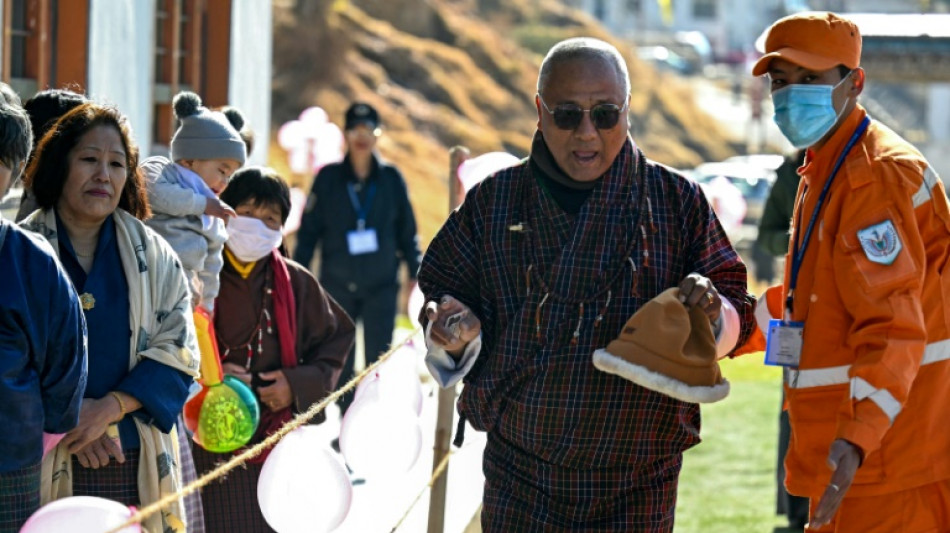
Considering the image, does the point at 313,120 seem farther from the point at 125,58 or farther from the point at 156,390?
the point at 156,390

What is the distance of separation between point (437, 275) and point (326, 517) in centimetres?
91

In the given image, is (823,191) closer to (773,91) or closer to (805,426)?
(773,91)

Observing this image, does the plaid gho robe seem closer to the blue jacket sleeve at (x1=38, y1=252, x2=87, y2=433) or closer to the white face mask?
the blue jacket sleeve at (x1=38, y1=252, x2=87, y2=433)

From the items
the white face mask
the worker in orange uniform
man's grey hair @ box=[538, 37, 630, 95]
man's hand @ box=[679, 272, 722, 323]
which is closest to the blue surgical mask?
the worker in orange uniform

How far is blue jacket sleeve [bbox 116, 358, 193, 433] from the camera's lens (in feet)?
13.6

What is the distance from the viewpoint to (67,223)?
4.21 m

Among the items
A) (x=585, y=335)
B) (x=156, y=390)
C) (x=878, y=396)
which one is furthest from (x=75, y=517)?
(x=878, y=396)

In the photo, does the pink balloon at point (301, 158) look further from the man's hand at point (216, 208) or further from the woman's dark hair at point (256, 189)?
the man's hand at point (216, 208)

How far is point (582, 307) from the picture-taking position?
4207 millimetres

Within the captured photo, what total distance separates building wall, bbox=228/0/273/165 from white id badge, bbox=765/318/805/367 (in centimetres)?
735

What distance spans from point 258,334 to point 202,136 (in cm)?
76

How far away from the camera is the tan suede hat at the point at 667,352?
399cm

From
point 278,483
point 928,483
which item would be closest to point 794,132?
point 928,483

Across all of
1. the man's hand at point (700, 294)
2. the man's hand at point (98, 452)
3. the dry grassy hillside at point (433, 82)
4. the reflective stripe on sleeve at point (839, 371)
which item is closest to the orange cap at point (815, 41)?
the man's hand at point (700, 294)
